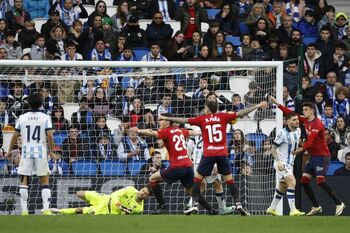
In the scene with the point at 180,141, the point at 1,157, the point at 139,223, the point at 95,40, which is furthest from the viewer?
the point at 95,40

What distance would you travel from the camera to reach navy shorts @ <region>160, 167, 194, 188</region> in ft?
68.9

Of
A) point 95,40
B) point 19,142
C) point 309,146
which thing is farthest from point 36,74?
point 309,146

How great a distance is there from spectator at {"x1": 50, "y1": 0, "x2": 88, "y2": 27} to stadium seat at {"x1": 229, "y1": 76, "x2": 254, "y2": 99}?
206 inches

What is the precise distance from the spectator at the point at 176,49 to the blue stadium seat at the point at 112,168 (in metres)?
4.53

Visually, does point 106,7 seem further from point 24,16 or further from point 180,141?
point 180,141

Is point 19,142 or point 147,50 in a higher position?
point 147,50

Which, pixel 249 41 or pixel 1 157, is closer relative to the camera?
pixel 1 157

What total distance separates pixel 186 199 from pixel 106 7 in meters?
6.56

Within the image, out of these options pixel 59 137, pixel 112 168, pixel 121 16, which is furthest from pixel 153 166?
pixel 121 16

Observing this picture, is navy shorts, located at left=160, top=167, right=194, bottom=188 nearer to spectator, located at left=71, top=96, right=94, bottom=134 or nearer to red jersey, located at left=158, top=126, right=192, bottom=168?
red jersey, located at left=158, top=126, right=192, bottom=168

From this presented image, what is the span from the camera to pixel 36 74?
2361cm

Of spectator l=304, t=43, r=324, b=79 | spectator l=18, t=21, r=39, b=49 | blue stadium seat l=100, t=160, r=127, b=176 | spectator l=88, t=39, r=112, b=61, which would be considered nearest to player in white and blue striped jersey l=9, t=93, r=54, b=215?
blue stadium seat l=100, t=160, r=127, b=176

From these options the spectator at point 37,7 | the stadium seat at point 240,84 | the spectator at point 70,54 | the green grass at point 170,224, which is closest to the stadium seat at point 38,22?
the spectator at point 37,7

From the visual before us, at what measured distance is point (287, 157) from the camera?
2133 centimetres
